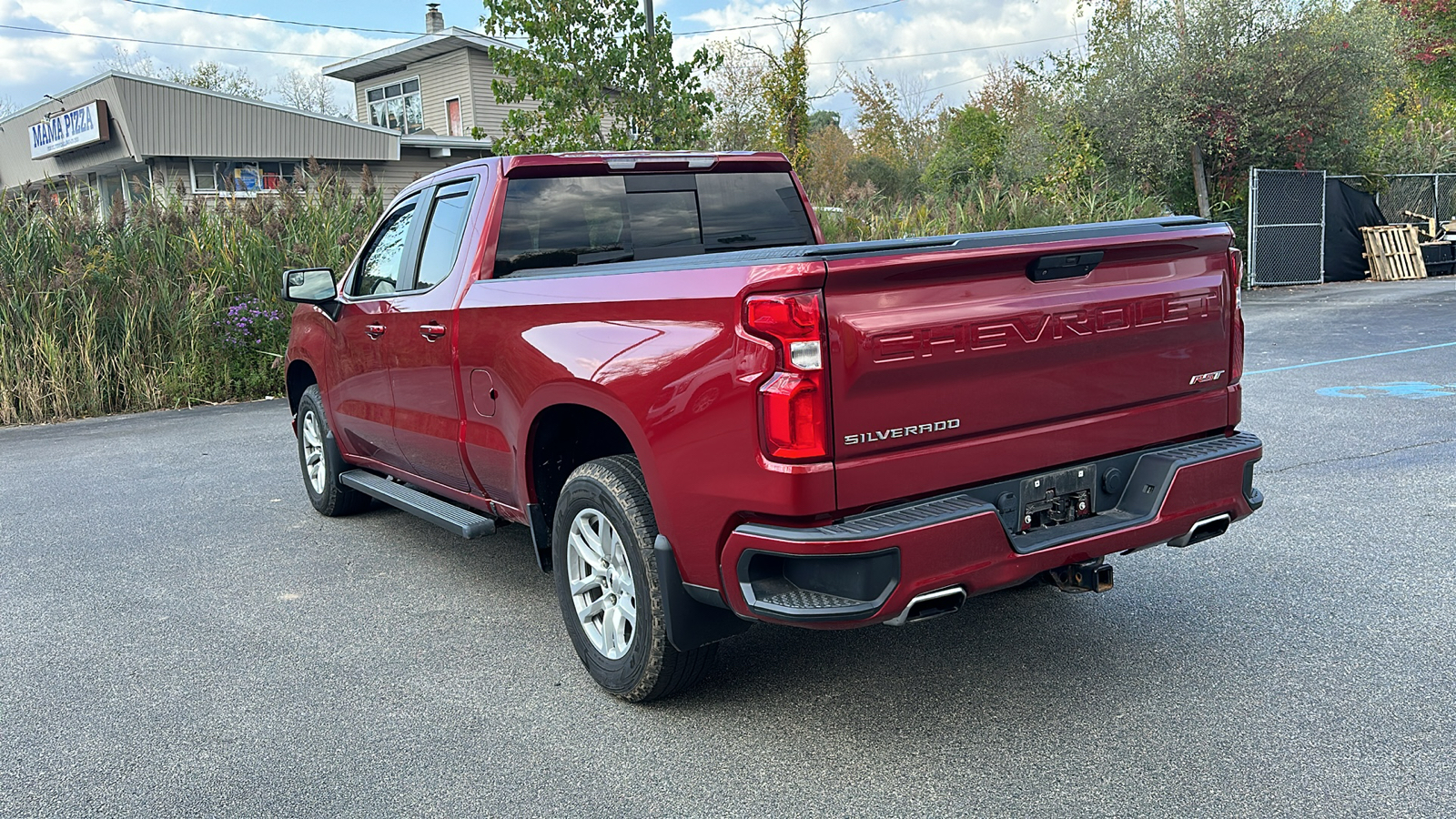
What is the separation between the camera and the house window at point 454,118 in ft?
115

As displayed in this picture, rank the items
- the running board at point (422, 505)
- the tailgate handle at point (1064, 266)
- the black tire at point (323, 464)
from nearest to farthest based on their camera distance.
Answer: the tailgate handle at point (1064, 266)
the running board at point (422, 505)
the black tire at point (323, 464)

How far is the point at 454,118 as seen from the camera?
35.4 m

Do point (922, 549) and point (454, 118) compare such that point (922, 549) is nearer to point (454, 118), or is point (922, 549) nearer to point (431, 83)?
point (454, 118)

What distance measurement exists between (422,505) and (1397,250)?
2160 cm

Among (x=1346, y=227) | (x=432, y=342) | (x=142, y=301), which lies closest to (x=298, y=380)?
(x=432, y=342)

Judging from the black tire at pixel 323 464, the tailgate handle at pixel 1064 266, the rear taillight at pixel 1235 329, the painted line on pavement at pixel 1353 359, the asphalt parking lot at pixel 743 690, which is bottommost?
the painted line on pavement at pixel 1353 359

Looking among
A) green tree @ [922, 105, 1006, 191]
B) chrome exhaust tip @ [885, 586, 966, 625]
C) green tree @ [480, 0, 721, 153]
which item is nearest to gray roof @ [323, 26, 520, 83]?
green tree @ [922, 105, 1006, 191]

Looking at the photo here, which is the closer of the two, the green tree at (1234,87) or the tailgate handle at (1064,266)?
the tailgate handle at (1064,266)

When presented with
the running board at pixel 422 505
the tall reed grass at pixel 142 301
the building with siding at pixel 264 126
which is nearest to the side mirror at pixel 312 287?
the running board at pixel 422 505

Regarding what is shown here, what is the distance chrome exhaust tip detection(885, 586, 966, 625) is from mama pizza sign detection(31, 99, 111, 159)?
109 ft

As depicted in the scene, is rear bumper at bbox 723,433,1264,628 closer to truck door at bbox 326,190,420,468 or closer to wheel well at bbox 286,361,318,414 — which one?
truck door at bbox 326,190,420,468

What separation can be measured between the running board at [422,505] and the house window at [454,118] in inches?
1215

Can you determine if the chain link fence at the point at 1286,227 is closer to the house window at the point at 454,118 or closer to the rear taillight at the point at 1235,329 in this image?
the rear taillight at the point at 1235,329

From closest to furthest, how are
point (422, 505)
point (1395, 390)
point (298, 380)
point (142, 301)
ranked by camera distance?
point (422, 505), point (298, 380), point (1395, 390), point (142, 301)
